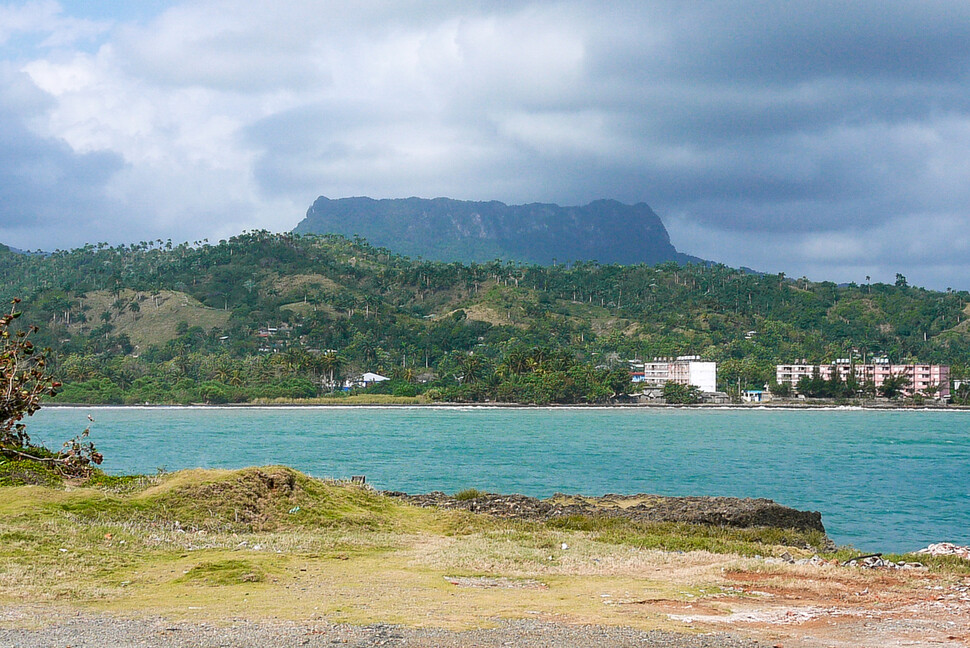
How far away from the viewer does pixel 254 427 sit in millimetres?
97250

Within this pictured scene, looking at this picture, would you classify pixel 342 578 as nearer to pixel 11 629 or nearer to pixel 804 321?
pixel 11 629

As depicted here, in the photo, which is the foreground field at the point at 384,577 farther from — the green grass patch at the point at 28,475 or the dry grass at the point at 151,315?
the dry grass at the point at 151,315

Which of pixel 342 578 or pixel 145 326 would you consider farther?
pixel 145 326

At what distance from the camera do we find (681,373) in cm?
15900

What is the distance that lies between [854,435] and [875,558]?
7862cm

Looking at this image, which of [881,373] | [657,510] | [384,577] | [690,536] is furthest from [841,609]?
[881,373]

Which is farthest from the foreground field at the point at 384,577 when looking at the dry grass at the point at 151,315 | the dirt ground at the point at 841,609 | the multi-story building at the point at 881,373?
the dry grass at the point at 151,315

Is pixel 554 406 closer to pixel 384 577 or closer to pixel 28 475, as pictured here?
pixel 28 475

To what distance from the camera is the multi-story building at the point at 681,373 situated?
6161 inches

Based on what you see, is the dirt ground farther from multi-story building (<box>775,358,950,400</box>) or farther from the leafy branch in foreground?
multi-story building (<box>775,358,950,400</box>)

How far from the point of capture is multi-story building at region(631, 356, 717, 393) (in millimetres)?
156500

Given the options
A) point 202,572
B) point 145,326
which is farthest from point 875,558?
point 145,326

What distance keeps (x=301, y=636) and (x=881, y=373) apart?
536 feet

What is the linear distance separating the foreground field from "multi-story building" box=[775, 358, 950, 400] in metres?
142
